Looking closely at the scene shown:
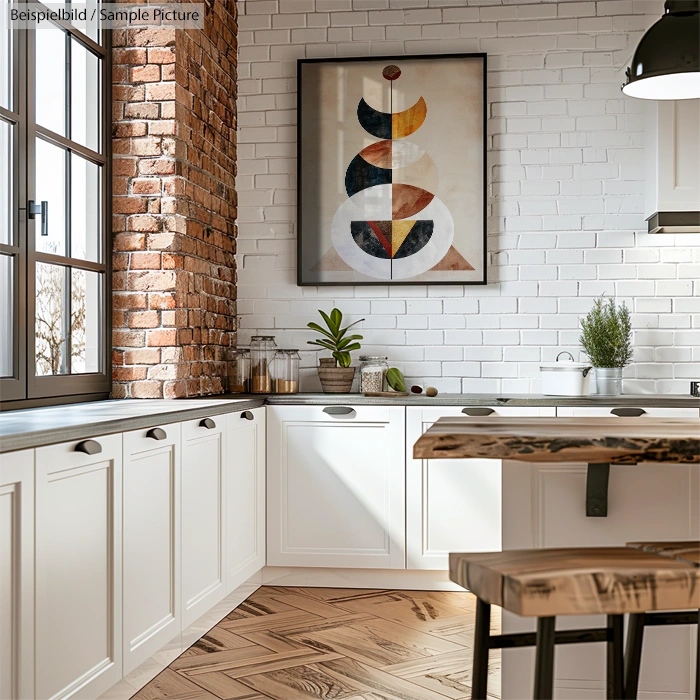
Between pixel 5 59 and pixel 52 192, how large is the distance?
0.48m

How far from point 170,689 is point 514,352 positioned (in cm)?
238

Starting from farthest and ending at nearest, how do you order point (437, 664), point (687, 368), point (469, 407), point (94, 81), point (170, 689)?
point (687, 368) → point (469, 407) → point (94, 81) → point (437, 664) → point (170, 689)

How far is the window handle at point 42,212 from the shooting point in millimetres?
2916

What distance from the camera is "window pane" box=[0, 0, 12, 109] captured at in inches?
110

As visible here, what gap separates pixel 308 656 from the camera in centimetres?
304

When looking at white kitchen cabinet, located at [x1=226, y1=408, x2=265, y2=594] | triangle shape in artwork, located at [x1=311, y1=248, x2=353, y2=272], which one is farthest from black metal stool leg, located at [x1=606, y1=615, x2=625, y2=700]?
triangle shape in artwork, located at [x1=311, y1=248, x2=353, y2=272]

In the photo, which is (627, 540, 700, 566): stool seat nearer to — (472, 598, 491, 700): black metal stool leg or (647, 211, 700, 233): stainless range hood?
(472, 598, 491, 700): black metal stool leg

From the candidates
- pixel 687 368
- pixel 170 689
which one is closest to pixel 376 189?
pixel 687 368

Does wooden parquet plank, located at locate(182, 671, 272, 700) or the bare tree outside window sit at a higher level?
the bare tree outside window

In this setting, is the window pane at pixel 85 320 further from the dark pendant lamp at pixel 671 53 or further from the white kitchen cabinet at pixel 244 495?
the dark pendant lamp at pixel 671 53

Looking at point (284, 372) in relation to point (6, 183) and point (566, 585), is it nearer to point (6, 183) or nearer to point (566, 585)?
point (6, 183)

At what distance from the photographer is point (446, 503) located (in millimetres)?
3828

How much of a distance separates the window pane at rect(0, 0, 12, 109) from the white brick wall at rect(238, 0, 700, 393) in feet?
6.39

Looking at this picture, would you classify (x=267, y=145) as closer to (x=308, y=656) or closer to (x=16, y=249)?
(x=16, y=249)
